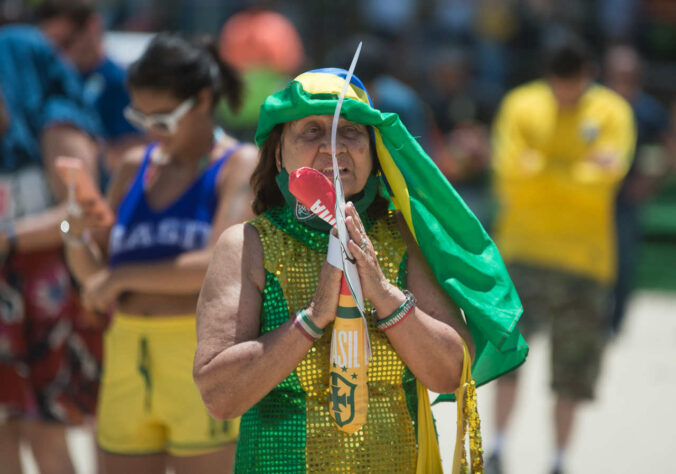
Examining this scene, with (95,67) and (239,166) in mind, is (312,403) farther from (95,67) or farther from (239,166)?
(95,67)

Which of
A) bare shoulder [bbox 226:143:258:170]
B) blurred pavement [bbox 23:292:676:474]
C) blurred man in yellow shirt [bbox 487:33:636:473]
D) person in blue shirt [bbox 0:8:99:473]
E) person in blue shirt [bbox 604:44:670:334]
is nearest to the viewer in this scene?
Answer: bare shoulder [bbox 226:143:258:170]

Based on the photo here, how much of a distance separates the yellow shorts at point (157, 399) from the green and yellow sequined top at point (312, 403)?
75 centimetres

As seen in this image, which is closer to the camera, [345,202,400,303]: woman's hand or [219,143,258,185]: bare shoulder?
[345,202,400,303]: woman's hand

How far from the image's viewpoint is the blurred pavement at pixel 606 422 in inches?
205

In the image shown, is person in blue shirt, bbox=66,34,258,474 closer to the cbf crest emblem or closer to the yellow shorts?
the yellow shorts

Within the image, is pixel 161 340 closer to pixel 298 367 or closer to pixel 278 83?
pixel 298 367

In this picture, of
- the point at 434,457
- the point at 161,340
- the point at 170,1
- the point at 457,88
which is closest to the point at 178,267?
the point at 161,340

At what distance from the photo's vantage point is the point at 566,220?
5129 millimetres

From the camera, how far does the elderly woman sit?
6.87 ft

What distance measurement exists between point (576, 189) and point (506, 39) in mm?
9655

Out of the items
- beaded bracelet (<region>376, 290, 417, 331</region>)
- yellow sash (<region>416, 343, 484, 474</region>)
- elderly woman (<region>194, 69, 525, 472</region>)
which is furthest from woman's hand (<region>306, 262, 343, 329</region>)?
yellow sash (<region>416, 343, 484, 474</region>)

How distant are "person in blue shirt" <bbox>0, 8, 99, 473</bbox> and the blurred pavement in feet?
3.67

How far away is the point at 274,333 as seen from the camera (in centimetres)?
209

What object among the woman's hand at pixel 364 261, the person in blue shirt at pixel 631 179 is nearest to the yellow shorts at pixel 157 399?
the woman's hand at pixel 364 261
